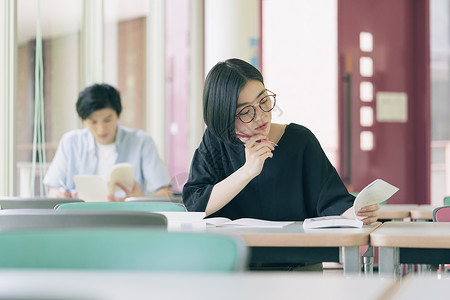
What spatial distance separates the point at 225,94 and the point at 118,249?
1.43m

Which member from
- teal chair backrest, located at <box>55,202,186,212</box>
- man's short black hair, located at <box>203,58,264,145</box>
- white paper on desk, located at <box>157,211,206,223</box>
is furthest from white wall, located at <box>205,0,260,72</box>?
white paper on desk, located at <box>157,211,206,223</box>

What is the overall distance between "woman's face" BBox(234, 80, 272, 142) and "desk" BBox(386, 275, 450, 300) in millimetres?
1505

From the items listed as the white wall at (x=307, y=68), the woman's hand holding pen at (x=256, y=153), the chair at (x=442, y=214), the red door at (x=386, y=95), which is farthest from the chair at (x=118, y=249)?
the red door at (x=386, y=95)

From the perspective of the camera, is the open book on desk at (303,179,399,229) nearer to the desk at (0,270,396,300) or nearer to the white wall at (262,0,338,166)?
the desk at (0,270,396,300)

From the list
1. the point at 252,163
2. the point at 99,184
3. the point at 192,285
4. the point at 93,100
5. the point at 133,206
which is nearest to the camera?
the point at 192,285

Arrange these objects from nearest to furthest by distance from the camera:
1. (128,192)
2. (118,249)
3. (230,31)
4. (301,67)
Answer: (118,249) < (128,192) < (230,31) < (301,67)

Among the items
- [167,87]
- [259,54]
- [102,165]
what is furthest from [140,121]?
[102,165]

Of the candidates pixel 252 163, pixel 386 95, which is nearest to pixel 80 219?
pixel 252 163

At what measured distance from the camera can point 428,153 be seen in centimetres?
779

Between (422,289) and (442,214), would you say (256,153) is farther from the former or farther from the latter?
(422,289)

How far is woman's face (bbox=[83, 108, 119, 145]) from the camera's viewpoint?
4812 millimetres

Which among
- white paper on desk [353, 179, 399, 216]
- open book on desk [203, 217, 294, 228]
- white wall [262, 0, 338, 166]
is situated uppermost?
white wall [262, 0, 338, 166]

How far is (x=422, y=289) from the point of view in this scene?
3.37 ft

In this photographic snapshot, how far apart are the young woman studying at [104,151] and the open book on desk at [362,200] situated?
262 centimetres
